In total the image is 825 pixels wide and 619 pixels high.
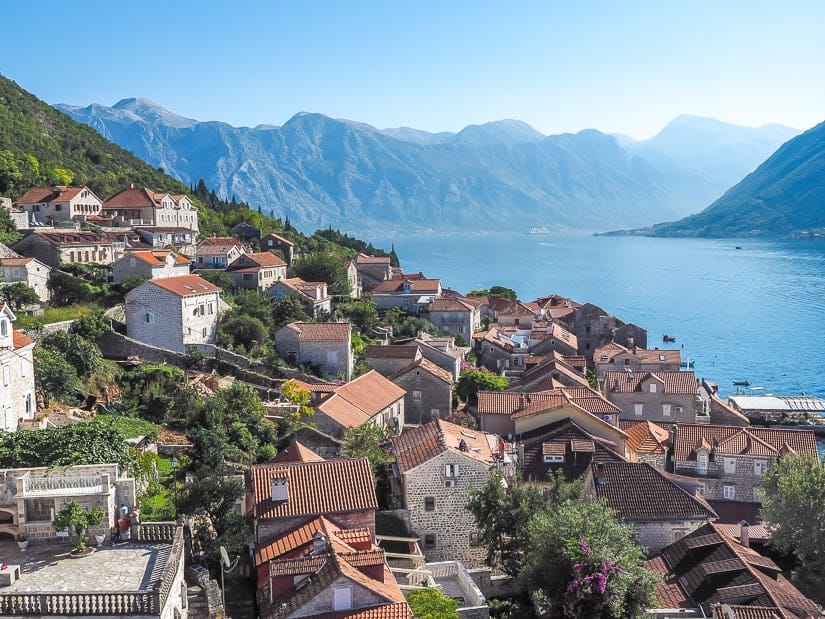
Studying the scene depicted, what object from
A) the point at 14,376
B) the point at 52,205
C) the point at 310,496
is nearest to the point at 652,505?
the point at 310,496

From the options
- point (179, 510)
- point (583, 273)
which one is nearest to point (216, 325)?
point (179, 510)

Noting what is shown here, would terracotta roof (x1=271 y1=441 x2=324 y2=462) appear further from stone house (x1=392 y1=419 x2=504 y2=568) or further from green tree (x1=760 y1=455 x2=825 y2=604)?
green tree (x1=760 y1=455 x2=825 y2=604)

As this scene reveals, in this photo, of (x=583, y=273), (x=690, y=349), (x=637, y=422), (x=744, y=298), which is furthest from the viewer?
(x=583, y=273)

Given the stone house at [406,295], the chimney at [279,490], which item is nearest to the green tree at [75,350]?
the chimney at [279,490]

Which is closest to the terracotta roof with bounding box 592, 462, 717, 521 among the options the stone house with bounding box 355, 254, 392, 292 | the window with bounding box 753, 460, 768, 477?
the window with bounding box 753, 460, 768, 477

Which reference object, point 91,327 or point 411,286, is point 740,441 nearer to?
point 91,327

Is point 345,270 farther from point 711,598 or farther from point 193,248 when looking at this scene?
point 711,598
